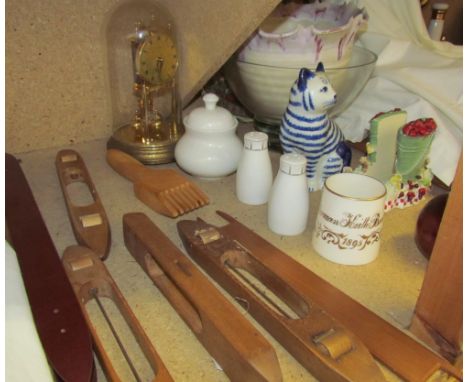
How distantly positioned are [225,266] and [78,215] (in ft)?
0.59

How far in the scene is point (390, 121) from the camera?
0.53 meters

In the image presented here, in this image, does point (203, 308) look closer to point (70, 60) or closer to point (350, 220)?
point (350, 220)

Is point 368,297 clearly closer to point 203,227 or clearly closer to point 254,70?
point 203,227

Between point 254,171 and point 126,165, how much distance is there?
18cm

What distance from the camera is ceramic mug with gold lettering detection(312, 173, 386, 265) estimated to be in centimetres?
43

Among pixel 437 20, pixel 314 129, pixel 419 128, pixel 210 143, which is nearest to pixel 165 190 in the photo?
pixel 210 143

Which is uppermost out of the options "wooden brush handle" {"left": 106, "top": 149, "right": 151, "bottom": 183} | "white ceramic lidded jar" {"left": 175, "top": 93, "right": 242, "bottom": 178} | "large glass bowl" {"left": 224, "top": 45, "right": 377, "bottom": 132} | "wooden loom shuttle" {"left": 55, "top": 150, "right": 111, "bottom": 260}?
"large glass bowl" {"left": 224, "top": 45, "right": 377, "bottom": 132}

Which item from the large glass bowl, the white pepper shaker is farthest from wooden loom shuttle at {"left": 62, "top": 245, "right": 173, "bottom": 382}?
the white pepper shaker

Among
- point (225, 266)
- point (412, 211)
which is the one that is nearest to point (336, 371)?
point (225, 266)

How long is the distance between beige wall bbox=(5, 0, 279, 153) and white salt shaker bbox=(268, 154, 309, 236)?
0.18m

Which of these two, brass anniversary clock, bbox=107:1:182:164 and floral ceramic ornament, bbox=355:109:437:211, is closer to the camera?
floral ceramic ornament, bbox=355:109:437:211

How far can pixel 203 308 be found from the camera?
0.35 m

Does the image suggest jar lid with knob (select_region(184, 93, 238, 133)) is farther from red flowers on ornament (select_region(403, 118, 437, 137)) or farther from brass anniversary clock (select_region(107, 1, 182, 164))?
red flowers on ornament (select_region(403, 118, 437, 137))

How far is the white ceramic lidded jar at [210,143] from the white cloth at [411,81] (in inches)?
8.2
